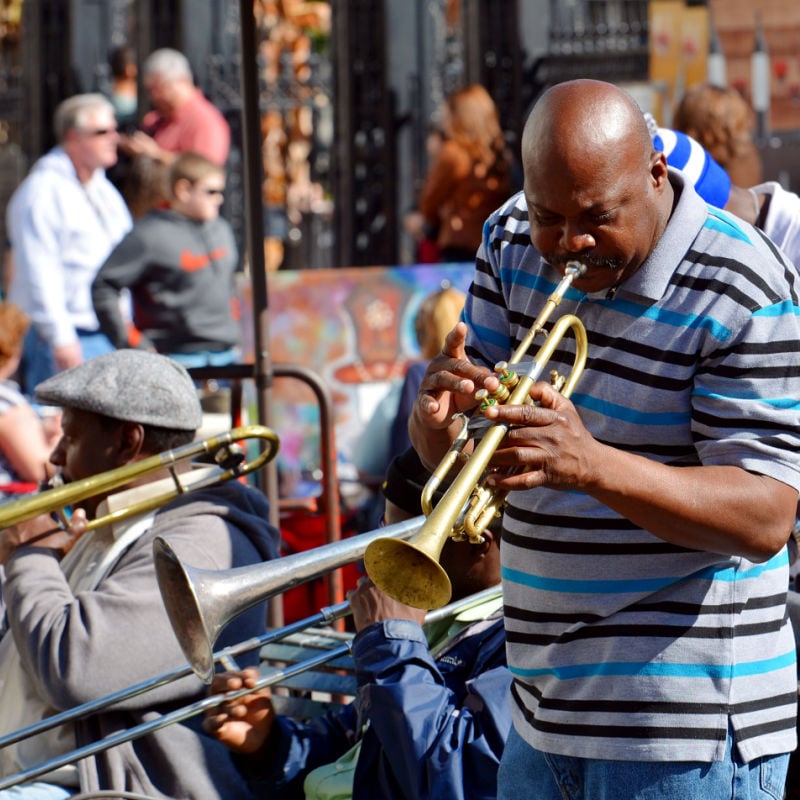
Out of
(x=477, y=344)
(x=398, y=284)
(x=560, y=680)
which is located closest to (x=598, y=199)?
(x=477, y=344)

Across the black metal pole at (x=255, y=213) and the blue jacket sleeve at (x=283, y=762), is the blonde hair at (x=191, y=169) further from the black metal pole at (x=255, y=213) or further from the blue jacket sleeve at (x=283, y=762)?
the blue jacket sleeve at (x=283, y=762)

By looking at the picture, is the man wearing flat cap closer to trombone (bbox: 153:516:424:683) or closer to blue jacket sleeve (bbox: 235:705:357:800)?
blue jacket sleeve (bbox: 235:705:357:800)

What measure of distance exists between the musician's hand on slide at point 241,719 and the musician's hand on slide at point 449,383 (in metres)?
1.04

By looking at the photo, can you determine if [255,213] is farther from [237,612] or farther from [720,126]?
[720,126]

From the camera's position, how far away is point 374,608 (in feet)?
9.28

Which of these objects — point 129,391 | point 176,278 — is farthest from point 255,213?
point 176,278

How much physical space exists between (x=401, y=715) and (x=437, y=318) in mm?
2837

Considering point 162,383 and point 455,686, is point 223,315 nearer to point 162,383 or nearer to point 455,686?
point 162,383

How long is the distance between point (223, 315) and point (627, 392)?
5442 millimetres

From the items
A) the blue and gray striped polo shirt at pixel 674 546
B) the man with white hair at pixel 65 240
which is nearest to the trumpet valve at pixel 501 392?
the blue and gray striped polo shirt at pixel 674 546

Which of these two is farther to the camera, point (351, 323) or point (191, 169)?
point (191, 169)

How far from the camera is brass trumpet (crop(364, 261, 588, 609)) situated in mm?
1902

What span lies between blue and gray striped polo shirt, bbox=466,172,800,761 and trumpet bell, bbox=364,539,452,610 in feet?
0.72

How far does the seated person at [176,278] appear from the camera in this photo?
23.0 ft
